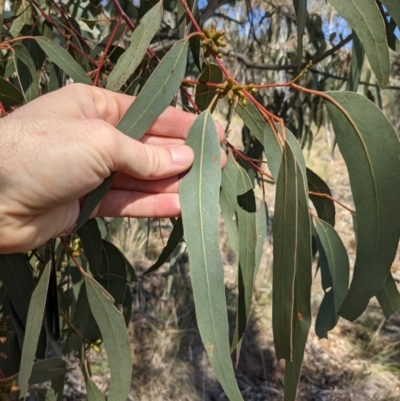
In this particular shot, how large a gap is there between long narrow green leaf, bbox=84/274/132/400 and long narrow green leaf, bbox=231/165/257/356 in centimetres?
21

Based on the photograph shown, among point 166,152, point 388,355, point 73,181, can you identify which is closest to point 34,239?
point 73,181

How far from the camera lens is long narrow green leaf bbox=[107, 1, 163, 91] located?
951 mm

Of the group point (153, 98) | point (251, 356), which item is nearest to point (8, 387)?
point (153, 98)

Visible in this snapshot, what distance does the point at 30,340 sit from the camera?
90 centimetres

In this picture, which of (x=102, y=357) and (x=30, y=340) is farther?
(x=102, y=357)

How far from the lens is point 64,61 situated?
112cm

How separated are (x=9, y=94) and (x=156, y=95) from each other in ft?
1.42

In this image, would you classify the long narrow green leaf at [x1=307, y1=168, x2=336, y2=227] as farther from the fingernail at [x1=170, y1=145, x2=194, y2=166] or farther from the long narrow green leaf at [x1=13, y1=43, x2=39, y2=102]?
the long narrow green leaf at [x1=13, y1=43, x2=39, y2=102]

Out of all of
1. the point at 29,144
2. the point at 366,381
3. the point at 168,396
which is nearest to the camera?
the point at 29,144

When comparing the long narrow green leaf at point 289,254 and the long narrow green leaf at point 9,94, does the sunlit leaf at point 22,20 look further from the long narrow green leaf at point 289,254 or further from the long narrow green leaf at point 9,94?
the long narrow green leaf at point 289,254

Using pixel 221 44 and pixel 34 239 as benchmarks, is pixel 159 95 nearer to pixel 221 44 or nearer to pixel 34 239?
pixel 221 44

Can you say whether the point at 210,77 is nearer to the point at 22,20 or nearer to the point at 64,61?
the point at 64,61

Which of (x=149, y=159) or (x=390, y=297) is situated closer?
(x=149, y=159)

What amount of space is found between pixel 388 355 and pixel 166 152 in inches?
82.8
